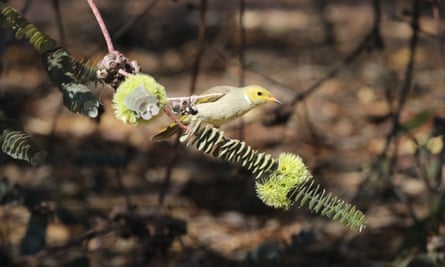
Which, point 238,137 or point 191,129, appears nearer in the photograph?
point 191,129

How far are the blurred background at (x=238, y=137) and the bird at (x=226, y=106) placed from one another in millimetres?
958

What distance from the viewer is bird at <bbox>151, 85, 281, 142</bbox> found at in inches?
58.2

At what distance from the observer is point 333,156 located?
4.63m

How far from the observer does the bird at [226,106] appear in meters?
1.48

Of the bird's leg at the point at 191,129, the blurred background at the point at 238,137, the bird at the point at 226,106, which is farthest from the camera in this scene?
the blurred background at the point at 238,137

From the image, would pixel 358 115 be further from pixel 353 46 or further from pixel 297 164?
pixel 297 164

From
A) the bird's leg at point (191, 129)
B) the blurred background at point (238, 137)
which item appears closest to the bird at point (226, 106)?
the bird's leg at point (191, 129)

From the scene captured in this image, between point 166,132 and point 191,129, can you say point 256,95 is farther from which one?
point 191,129

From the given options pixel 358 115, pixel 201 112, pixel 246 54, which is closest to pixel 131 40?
pixel 246 54

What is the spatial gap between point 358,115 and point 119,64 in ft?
12.9

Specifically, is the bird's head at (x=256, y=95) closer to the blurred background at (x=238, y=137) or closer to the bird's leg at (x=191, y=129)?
the bird's leg at (x=191, y=129)

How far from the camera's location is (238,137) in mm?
4059

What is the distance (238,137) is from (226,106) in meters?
2.54

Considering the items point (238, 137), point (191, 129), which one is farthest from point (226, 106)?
point (238, 137)
